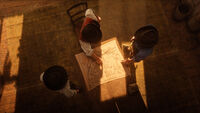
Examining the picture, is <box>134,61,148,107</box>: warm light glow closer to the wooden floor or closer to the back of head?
the wooden floor

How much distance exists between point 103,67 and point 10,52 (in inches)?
102

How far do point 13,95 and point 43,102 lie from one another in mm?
785

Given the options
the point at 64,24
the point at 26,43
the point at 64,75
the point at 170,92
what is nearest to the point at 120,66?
the point at 64,75

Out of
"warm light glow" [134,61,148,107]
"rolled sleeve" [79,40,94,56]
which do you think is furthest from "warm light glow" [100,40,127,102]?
"warm light glow" [134,61,148,107]

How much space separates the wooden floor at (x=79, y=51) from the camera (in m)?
2.74

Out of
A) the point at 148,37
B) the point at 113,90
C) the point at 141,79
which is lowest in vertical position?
the point at 141,79

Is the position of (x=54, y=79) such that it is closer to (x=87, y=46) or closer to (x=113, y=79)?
(x=87, y=46)

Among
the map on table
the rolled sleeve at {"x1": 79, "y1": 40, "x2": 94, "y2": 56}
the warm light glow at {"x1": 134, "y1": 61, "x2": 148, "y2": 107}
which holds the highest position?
the rolled sleeve at {"x1": 79, "y1": 40, "x2": 94, "y2": 56}

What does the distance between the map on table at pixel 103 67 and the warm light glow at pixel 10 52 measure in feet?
6.21

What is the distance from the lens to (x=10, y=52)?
3.13m

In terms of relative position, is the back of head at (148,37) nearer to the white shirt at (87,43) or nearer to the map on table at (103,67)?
the map on table at (103,67)

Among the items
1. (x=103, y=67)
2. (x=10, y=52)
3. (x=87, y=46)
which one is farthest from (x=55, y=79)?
(x=10, y=52)

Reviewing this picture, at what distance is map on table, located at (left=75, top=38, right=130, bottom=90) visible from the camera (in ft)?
7.47

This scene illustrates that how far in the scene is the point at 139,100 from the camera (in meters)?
2.57
